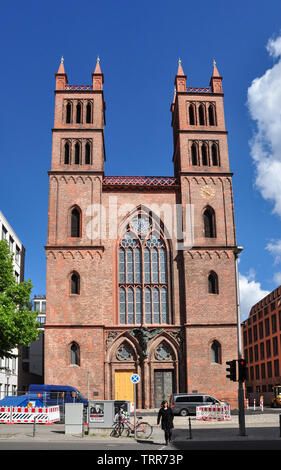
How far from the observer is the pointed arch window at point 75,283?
1506 inches

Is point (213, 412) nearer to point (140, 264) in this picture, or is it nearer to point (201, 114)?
point (140, 264)

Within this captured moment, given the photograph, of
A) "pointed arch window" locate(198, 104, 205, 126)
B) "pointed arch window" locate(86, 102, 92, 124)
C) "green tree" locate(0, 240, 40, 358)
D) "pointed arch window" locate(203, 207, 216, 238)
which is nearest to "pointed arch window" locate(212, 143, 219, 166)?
"pointed arch window" locate(198, 104, 205, 126)

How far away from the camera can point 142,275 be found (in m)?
39.8

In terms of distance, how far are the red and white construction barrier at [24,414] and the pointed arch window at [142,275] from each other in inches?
488

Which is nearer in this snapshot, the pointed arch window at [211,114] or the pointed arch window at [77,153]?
the pointed arch window at [77,153]

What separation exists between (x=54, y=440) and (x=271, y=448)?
769 centimetres

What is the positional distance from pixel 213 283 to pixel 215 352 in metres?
5.08

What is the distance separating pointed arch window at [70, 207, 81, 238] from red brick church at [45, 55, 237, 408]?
0.08 meters

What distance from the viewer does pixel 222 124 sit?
43.6 metres

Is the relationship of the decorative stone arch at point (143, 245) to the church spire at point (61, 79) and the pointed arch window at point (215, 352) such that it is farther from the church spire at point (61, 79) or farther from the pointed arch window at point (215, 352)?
the church spire at point (61, 79)

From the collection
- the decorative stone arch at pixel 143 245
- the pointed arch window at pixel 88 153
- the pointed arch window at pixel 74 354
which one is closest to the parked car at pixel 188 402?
the decorative stone arch at pixel 143 245

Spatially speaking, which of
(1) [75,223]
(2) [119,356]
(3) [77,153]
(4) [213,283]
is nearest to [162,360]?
(2) [119,356]

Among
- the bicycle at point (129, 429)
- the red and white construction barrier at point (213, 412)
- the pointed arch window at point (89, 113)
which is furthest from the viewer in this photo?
the pointed arch window at point (89, 113)

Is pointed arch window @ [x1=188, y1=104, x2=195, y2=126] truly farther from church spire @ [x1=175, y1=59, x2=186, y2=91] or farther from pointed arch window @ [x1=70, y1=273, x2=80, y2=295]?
pointed arch window @ [x1=70, y1=273, x2=80, y2=295]
